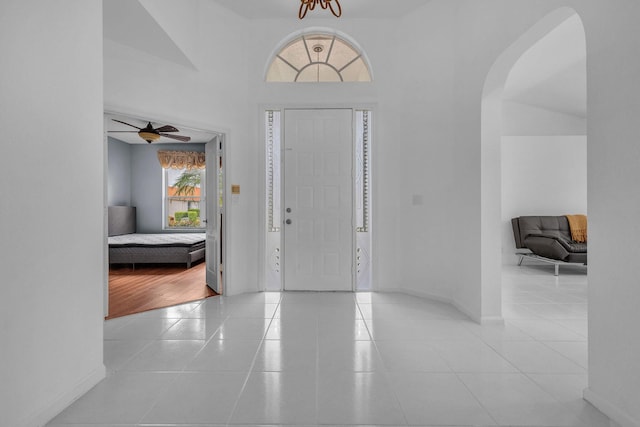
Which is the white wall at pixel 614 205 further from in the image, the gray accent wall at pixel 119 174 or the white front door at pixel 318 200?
the gray accent wall at pixel 119 174

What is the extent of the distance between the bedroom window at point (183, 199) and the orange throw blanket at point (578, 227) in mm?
7714

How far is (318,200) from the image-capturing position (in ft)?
13.4

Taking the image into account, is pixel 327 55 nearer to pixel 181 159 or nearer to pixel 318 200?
pixel 318 200

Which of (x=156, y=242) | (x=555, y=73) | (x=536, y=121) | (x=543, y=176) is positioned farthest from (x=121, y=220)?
(x=536, y=121)

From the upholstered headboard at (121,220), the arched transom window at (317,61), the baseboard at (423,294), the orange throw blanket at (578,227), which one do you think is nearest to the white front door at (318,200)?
the arched transom window at (317,61)

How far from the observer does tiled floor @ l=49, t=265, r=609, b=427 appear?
1.63m

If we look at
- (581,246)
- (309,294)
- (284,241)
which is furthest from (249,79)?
(581,246)

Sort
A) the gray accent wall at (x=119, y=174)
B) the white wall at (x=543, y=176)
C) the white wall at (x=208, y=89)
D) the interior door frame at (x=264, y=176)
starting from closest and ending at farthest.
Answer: the white wall at (x=208, y=89) → the interior door frame at (x=264, y=176) → the white wall at (x=543, y=176) → the gray accent wall at (x=119, y=174)

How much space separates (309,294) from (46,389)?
2.68 meters

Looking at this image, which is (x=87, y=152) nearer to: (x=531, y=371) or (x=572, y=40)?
(x=531, y=371)

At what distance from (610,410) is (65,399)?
115 inches

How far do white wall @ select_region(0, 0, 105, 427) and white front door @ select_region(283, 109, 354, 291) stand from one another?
2.33m

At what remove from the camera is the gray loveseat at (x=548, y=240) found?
4.91 metres

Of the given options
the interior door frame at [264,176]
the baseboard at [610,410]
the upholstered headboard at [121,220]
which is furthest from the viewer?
the upholstered headboard at [121,220]
